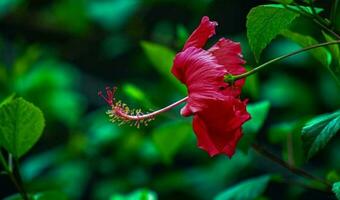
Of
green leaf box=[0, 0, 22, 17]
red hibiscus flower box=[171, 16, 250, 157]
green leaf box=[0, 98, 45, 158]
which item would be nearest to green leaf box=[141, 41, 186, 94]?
green leaf box=[0, 98, 45, 158]

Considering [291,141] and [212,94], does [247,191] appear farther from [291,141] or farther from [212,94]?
[212,94]

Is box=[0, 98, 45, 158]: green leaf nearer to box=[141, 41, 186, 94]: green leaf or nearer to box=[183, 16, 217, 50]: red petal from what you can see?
box=[183, 16, 217, 50]: red petal

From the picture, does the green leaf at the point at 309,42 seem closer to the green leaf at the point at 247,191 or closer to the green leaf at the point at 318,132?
the green leaf at the point at 318,132

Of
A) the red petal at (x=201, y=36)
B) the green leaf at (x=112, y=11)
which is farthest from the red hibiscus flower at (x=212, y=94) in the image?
the green leaf at (x=112, y=11)

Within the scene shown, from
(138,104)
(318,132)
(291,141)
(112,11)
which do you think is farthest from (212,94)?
(112,11)

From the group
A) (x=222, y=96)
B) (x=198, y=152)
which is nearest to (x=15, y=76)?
(x=198, y=152)

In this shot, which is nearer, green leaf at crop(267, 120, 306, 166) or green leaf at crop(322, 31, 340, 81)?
green leaf at crop(322, 31, 340, 81)
